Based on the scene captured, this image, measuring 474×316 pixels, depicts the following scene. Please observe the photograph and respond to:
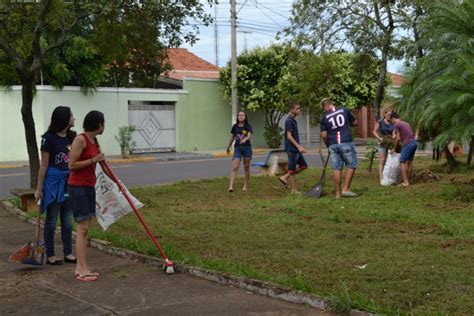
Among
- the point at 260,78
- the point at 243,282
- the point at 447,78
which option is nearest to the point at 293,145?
the point at 447,78

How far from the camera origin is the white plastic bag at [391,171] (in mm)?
12594

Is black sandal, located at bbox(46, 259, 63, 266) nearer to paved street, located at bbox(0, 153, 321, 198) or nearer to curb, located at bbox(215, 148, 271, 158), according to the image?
paved street, located at bbox(0, 153, 321, 198)

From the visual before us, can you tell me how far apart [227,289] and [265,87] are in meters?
24.7

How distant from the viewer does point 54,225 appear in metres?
7.29

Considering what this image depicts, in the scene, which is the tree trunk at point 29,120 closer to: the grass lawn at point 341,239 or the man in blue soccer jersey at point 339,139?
Answer: the grass lawn at point 341,239

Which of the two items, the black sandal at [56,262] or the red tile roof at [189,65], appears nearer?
the black sandal at [56,262]

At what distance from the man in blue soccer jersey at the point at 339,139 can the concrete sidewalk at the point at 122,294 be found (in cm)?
484

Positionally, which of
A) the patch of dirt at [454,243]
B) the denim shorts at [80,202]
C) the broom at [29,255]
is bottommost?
the broom at [29,255]

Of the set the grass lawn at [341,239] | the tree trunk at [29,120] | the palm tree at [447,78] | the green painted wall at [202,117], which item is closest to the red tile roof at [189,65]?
the green painted wall at [202,117]

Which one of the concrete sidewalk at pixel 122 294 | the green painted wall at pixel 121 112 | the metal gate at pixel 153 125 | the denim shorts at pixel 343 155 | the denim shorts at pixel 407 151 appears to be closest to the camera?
the concrete sidewalk at pixel 122 294

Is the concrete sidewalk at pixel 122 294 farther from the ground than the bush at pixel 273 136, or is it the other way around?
the bush at pixel 273 136

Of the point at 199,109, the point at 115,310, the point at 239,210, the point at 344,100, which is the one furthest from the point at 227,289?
the point at 344,100

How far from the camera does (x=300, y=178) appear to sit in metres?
15.1

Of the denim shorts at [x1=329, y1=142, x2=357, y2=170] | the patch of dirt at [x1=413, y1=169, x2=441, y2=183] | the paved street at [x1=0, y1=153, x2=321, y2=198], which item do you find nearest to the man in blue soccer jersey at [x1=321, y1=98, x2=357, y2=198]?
the denim shorts at [x1=329, y1=142, x2=357, y2=170]
